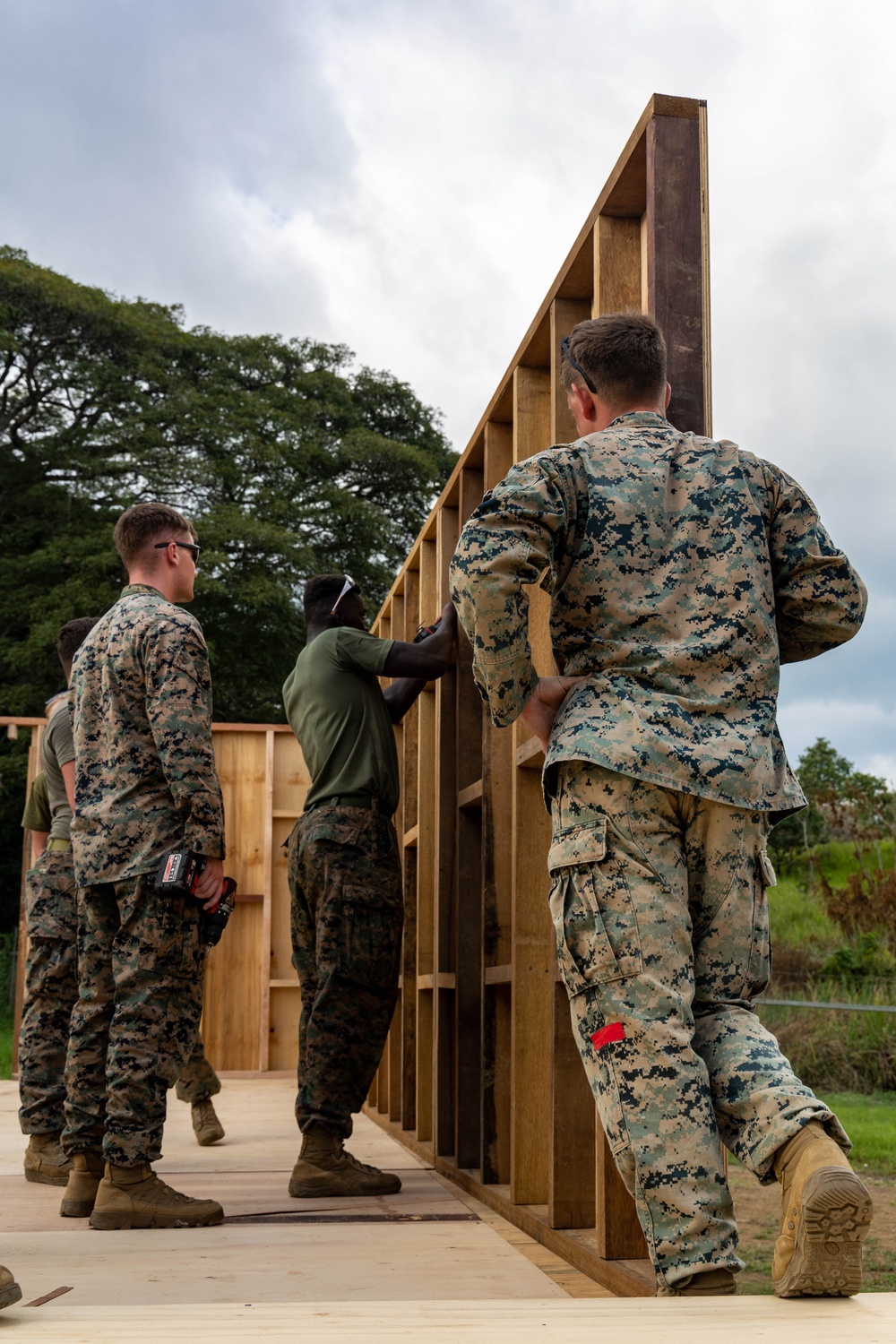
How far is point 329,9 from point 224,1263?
1360 centimetres

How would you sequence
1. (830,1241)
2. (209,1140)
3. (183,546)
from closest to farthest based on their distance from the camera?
1. (830,1241)
2. (183,546)
3. (209,1140)

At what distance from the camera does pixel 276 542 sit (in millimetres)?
17531

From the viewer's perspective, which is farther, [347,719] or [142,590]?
[347,719]

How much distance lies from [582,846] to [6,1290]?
0.99 meters

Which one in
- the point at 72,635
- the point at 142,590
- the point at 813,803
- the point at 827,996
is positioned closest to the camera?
the point at 142,590

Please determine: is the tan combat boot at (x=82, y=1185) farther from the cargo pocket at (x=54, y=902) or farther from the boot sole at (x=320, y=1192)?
the cargo pocket at (x=54, y=902)

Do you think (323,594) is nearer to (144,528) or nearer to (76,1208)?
(144,528)

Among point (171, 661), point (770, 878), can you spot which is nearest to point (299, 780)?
point (171, 661)

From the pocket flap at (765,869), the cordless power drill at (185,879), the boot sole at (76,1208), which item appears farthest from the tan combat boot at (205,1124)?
the pocket flap at (765,869)

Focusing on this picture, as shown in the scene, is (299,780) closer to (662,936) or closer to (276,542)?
(662,936)

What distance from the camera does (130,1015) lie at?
3.13 metres

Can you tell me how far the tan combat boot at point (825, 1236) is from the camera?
1.60 metres

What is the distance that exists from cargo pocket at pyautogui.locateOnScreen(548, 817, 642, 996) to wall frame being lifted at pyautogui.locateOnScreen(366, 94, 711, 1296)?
0.69 metres

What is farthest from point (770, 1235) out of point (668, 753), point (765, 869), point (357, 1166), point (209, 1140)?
point (668, 753)
